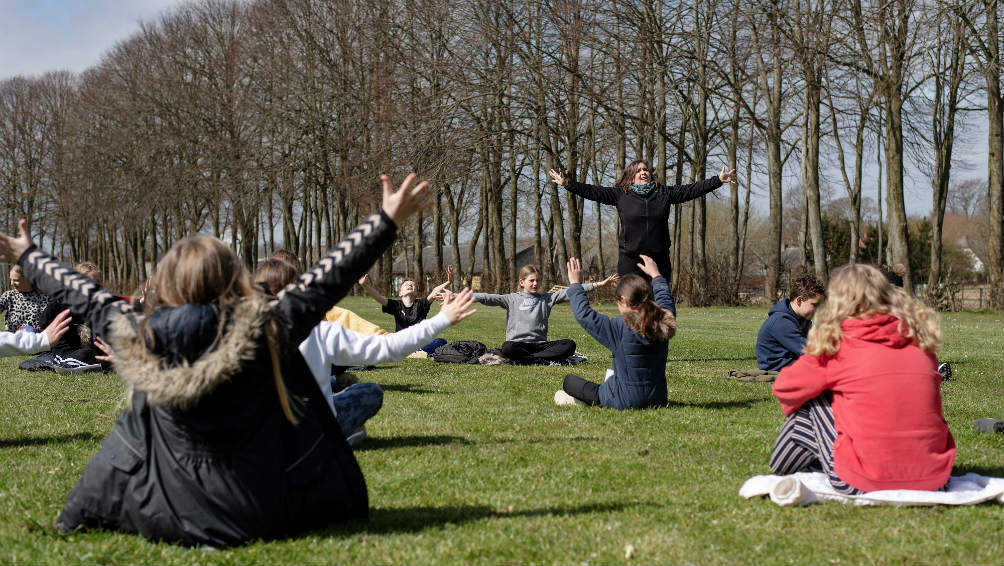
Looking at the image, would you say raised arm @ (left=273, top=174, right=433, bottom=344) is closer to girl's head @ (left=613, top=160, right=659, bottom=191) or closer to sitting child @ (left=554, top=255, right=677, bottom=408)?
sitting child @ (left=554, top=255, right=677, bottom=408)

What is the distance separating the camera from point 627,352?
734 cm

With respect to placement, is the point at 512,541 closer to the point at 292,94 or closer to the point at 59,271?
the point at 59,271

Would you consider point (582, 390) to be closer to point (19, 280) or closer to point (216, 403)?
point (216, 403)

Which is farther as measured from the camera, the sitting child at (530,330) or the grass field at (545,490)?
the sitting child at (530,330)

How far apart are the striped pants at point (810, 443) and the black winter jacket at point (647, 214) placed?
16.0 feet

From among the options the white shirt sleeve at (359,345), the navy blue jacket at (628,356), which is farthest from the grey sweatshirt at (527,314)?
the white shirt sleeve at (359,345)

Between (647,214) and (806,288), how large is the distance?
1.99 meters

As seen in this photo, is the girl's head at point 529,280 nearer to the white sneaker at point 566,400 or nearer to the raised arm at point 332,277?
the white sneaker at point 566,400

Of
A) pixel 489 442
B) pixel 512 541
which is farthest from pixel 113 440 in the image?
pixel 489 442

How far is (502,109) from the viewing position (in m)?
29.7

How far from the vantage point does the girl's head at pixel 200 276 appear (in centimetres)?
366

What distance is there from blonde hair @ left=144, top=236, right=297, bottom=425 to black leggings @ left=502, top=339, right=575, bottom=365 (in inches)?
324

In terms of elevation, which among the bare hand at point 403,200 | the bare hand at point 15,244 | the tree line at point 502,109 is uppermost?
the tree line at point 502,109

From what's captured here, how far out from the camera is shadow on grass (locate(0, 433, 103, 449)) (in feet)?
20.9
